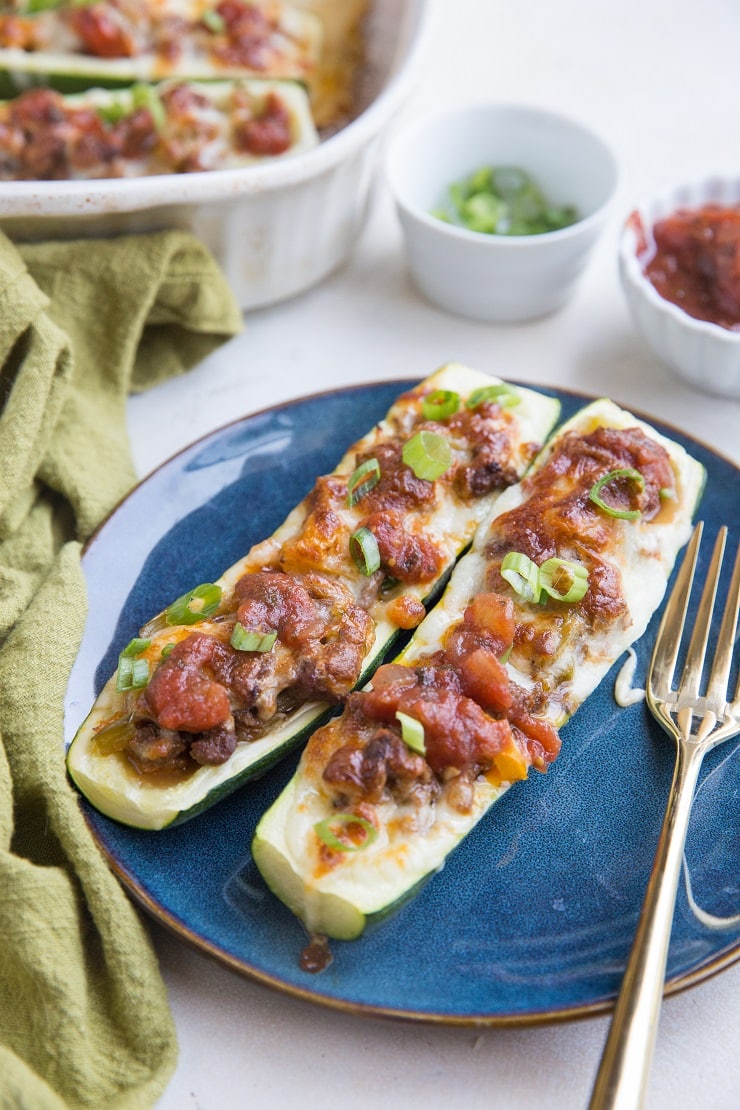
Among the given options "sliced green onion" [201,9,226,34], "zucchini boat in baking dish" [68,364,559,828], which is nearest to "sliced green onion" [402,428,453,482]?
"zucchini boat in baking dish" [68,364,559,828]

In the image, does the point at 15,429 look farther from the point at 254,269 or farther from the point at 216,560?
the point at 254,269

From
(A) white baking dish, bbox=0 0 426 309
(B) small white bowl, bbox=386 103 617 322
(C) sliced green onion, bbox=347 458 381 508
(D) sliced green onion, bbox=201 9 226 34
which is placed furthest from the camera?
(D) sliced green onion, bbox=201 9 226 34

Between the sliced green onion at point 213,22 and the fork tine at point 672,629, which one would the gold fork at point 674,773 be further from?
the sliced green onion at point 213,22

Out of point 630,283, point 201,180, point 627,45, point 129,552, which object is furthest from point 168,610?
point 627,45

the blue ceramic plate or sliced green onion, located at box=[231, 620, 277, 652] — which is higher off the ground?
sliced green onion, located at box=[231, 620, 277, 652]

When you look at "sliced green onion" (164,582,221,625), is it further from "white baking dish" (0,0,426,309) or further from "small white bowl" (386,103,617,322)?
"small white bowl" (386,103,617,322)

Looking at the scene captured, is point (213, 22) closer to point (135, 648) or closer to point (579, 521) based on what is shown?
A: point (579, 521)
